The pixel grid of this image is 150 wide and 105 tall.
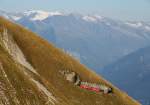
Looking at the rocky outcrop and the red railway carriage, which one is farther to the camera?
A: the red railway carriage

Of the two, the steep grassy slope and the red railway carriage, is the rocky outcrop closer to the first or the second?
the steep grassy slope

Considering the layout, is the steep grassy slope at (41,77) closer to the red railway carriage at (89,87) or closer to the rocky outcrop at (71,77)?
the rocky outcrop at (71,77)

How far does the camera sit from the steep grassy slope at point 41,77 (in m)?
79.5

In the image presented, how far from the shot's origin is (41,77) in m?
110

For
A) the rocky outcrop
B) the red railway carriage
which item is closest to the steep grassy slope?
the rocky outcrop

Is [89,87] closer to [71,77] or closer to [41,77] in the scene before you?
[71,77]

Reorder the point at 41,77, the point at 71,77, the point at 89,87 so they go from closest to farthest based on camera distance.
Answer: the point at 41,77 < the point at 71,77 < the point at 89,87

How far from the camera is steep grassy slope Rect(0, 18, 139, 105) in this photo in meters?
79.5

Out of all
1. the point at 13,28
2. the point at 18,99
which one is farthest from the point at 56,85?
the point at 18,99

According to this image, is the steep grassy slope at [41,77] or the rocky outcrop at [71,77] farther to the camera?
the rocky outcrop at [71,77]

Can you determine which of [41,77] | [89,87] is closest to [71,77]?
[89,87]

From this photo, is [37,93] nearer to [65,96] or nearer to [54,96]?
[54,96]

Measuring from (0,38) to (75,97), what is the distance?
1093 inches

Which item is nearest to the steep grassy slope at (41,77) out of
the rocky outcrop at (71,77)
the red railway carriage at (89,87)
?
the rocky outcrop at (71,77)
